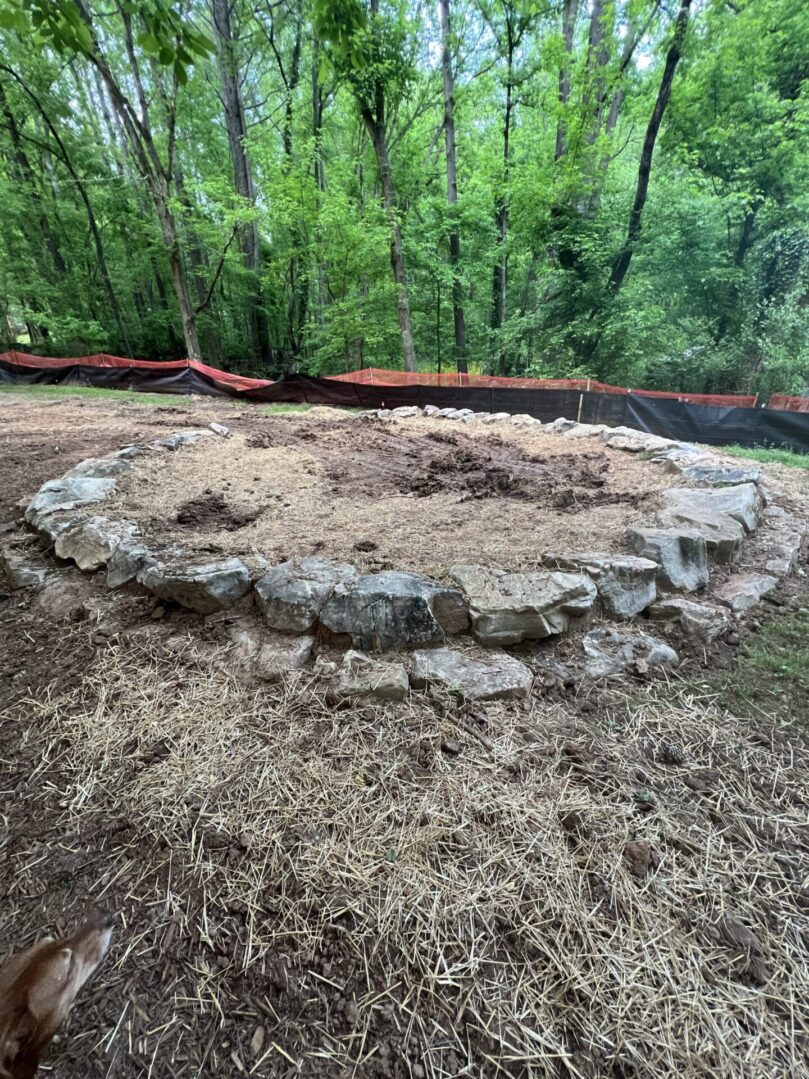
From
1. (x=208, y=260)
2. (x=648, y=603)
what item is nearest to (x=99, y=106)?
(x=208, y=260)

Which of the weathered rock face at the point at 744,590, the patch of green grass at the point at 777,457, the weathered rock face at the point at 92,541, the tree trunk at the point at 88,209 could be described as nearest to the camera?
the weathered rock face at the point at 744,590

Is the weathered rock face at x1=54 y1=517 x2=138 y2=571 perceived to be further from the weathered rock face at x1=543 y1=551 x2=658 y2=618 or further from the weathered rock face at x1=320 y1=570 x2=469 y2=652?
the weathered rock face at x1=543 y1=551 x2=658 y2=618

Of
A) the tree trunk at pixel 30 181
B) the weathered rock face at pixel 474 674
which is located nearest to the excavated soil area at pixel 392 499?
the weathered rock face at pixel 474 674

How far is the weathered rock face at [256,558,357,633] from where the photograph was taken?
1902 millimetres

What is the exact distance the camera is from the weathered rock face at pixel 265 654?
1.76 meters

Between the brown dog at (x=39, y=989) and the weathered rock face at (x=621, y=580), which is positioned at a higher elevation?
the weathered rock face at (x=621, y=580)

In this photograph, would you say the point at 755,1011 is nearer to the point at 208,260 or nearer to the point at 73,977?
the point at 73,977

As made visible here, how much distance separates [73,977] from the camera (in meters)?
0.95

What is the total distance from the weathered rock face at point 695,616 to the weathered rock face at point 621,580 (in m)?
0.06

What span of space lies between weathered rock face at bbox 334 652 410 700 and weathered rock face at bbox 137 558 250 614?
0.66 meters

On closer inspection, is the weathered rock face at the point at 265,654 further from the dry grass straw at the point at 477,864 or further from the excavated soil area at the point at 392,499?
the excavated soil area at the point at 392,499

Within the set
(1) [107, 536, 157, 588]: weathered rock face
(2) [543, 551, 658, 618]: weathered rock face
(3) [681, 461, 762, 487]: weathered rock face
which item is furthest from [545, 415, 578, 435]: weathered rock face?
(1) [107, 536, 157, 588]: weathered rock face

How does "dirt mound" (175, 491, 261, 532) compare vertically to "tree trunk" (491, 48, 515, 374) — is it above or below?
below

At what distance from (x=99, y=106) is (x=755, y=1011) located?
2409cm
